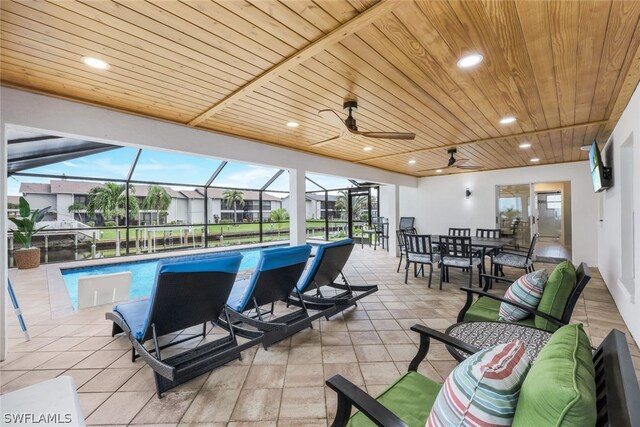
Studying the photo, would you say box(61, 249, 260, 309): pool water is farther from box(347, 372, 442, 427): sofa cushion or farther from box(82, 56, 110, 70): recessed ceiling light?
box(347, 372, 442, 427): sofa cushion

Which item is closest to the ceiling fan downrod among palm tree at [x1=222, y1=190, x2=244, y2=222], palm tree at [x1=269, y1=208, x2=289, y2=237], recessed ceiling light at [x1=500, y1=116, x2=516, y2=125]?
recessed ceiling light at [x1=500, y1=116, x2=516, y2=125]

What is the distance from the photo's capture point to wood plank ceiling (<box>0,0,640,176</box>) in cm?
168

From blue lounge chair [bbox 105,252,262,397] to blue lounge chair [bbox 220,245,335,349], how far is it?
0.20 meters

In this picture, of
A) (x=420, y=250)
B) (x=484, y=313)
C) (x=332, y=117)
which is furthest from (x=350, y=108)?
(x=420, y=250)

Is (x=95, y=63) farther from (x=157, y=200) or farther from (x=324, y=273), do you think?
(x=157, y=200)

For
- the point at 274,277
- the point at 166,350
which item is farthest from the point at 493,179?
the point at 166,350

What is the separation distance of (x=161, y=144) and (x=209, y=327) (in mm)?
2325

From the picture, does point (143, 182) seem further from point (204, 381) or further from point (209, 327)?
point (204, 381)

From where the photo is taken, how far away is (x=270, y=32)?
6.10 ft

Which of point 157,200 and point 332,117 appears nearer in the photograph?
point 332,117

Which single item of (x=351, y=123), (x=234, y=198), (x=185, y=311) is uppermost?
(x=351, y=123)

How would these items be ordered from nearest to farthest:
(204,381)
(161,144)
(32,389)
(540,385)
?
(540,385) → (32,389) → (204,381) → (161,144)

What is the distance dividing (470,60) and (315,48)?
3.99 feet

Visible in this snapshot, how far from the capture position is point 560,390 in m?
0.69
